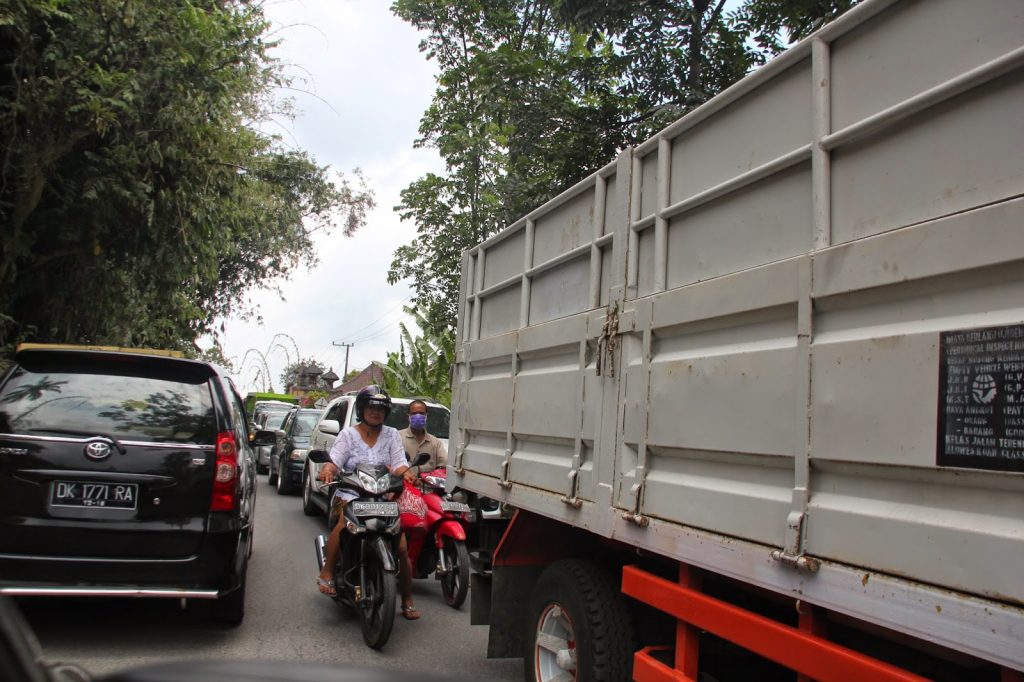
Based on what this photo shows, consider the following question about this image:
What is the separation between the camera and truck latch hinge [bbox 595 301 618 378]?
12.1 feet

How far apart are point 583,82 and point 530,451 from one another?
29.9ft

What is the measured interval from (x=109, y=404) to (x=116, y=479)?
49 centimetres

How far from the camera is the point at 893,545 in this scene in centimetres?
214

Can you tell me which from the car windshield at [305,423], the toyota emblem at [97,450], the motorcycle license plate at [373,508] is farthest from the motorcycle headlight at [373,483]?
the car windshield at [305,423]

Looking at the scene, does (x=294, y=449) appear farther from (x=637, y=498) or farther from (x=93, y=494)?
(x=637, y=498)

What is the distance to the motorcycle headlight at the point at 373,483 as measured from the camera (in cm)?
567

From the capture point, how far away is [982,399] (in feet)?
6.42

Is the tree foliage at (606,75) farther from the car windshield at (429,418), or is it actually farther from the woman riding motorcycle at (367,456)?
the woman riding motorcycle at (367,456)

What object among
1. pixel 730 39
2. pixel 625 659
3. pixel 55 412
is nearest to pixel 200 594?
pixel 55 412

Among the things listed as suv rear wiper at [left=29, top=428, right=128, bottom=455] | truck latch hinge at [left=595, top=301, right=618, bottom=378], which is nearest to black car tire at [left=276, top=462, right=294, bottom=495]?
suv rear wiper at [left=29, top=428, right=128, bottom=455]

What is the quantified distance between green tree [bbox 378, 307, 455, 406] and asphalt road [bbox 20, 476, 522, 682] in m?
11.0

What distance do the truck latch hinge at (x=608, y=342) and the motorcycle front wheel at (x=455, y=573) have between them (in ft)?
11.0

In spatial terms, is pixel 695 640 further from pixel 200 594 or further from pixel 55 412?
pixel 55 412

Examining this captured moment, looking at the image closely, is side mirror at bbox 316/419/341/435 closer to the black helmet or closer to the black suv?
the black helmet
